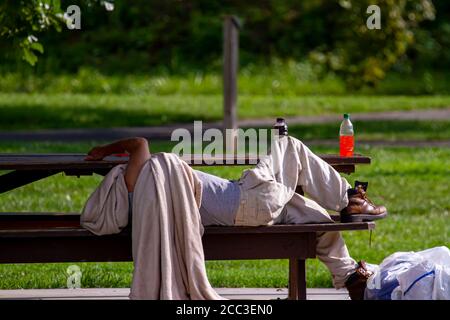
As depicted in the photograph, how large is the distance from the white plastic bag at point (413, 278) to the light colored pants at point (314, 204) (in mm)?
170

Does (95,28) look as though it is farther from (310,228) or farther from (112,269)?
(310,228)

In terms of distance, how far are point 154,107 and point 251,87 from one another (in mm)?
3087

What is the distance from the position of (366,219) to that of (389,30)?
11.2 m

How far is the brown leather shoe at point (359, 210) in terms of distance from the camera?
20.8ft

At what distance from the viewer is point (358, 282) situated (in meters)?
6.36

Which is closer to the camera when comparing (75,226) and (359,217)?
(359,217)

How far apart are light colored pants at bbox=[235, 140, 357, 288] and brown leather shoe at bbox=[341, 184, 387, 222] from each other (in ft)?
0.16

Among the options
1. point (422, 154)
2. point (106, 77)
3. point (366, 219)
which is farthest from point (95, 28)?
point (366, 219)

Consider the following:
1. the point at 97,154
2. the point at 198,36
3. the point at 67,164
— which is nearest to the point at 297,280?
the point at 97,154

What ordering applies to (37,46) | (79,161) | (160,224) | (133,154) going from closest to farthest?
(160,224) → (133,154) → (79,161) → (37,46)

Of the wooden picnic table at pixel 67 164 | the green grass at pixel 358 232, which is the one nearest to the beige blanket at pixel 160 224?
the wooden picnic table at pixel 67 164

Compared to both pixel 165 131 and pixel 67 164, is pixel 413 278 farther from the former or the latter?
pixel 165 131

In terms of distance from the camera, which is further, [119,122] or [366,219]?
[119,122]

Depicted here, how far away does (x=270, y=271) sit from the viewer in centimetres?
797
